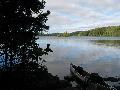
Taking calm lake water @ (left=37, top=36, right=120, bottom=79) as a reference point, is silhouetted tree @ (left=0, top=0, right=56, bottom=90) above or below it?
above

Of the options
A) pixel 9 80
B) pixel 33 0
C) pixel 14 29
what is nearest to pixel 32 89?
pixel 9 80

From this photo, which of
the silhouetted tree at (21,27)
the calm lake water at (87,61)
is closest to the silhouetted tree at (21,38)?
the silhouetted tree at (21,27)

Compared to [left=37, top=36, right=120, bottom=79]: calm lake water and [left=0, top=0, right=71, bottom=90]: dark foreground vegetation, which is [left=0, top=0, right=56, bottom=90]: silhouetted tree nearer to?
[left=0, top=0, right=71, bottom=90]: dark foreground vegetation

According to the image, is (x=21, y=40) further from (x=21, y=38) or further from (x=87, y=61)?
(x=87, y=61)

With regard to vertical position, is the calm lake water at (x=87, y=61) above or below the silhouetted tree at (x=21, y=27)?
below

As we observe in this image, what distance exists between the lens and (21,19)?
21922 millimetres

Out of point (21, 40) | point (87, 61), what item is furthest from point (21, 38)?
point (87, 61)

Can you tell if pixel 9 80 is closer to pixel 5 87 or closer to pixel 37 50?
pixel 5 87

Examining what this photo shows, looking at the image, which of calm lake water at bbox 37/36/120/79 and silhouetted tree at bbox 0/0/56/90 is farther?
calm lake water at bbox 37/36/120/79

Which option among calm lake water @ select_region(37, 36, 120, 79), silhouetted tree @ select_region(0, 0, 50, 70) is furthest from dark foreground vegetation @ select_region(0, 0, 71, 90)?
calm lake water @ select_region(37, 36, 120, 79)

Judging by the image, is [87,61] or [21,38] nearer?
[21,38]

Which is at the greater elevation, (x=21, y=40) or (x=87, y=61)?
(x=21, y=40)

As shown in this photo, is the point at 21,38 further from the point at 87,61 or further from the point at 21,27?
the point at 87,61

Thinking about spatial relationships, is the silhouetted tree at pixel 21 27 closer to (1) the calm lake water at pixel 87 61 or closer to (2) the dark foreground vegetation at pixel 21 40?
(2) the dark foreground vegetation at pixel 21 40
